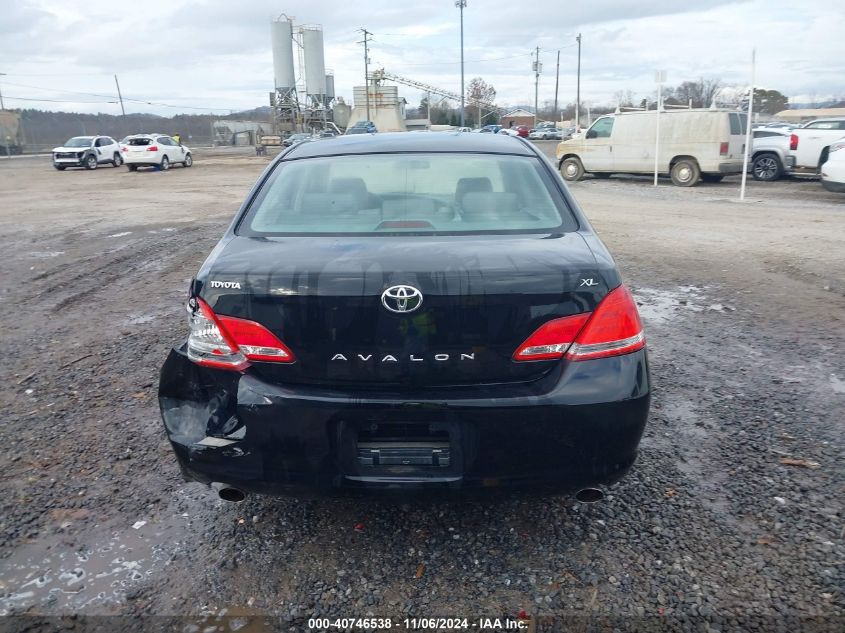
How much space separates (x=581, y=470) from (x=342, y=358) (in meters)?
0.95

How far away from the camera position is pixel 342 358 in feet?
7.62

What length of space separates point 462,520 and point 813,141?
18.2 meters

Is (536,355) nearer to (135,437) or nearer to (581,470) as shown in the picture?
(581,470)

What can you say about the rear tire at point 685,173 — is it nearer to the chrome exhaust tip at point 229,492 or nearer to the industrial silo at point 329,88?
the chrome exhaust tip at point 229,492

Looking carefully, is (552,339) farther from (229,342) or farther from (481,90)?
(481,90)

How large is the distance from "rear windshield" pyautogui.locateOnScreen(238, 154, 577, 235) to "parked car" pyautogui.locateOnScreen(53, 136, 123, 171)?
32.6 m

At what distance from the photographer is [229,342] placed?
240 centimetres

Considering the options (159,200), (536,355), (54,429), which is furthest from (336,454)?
(159,200)

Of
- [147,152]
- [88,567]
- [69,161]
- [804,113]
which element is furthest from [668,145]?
[804,113]

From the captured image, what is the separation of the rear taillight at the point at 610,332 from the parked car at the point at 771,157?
61.1 feet

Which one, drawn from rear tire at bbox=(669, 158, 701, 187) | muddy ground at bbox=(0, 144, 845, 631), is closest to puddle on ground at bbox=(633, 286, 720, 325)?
muddy ground at bbox=(0, 144, 845, 631)

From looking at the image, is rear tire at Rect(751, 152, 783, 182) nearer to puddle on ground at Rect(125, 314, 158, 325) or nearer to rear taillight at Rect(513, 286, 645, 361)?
puddle on ground at Rect(125, 314, 158, 325)

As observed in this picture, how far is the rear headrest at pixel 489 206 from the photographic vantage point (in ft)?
9.68

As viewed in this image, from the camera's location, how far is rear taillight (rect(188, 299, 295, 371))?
7.73 feet
